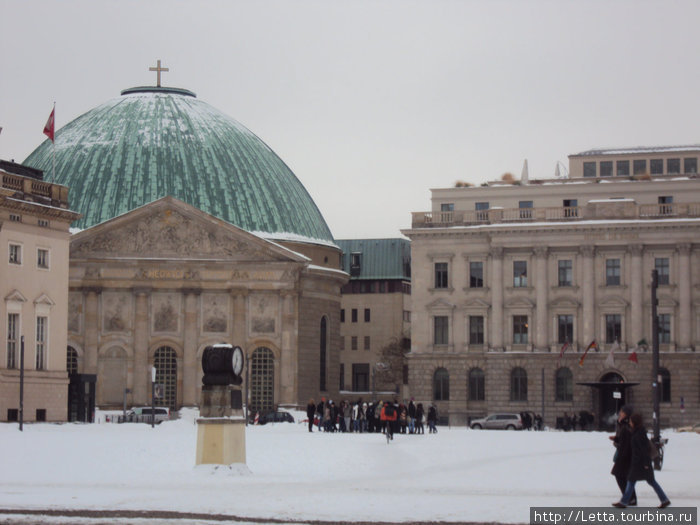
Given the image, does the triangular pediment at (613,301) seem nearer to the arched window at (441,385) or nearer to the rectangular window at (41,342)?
the arched window at (441,385)

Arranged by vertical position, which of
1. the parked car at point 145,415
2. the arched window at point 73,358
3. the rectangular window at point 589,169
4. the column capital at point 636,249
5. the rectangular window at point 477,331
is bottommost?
the parked car at point 145,415

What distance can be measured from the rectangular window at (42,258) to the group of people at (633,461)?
44.0m

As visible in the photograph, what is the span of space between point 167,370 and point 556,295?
87.4ft

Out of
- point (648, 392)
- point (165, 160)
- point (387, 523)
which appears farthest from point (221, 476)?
point (165, 160)

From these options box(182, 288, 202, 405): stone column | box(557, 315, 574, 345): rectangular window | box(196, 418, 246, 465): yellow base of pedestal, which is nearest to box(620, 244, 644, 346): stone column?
box(557, 315, 574, 345): rectangular window

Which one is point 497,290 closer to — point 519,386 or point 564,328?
point 564,328

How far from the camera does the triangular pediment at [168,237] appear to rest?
331 ft

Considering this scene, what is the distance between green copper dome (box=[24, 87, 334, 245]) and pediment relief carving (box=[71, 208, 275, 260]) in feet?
15.2

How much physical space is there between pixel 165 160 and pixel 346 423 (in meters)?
40.5

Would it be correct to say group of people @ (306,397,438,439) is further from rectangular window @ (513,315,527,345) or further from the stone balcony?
the stone balcony

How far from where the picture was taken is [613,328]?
92.3 metres

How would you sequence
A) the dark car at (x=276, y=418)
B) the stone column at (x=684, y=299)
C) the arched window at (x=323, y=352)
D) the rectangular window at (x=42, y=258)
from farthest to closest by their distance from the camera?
the arched window at (x=323, y=352) < the stone column at (x=684, y=299) < the dark car at (x=276, y=418) < the rectangular window at (x=42, y=258)

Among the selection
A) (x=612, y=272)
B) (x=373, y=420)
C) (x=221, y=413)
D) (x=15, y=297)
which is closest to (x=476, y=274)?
(x=612, y=272)

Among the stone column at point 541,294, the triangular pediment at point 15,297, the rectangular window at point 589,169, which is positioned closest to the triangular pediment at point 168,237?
the stone column at point 541,294
